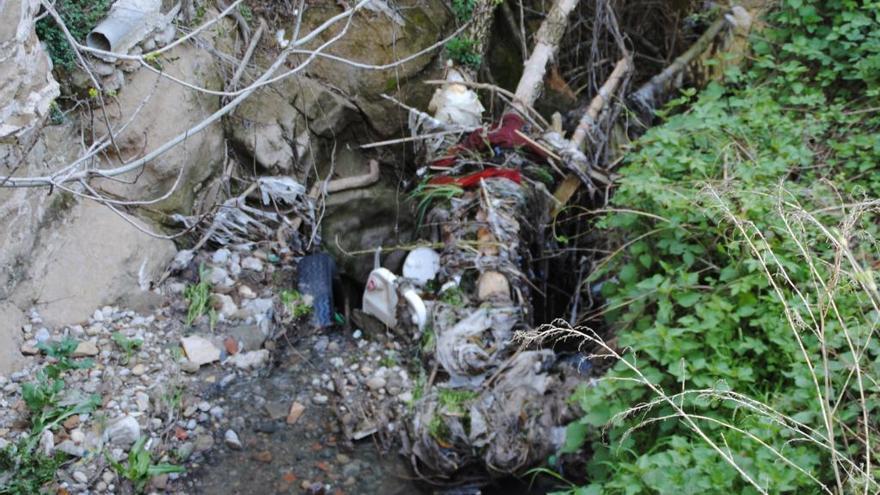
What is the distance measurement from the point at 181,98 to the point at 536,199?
6.31 ft

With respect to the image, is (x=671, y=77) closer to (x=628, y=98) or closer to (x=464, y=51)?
(x=628, y=98)

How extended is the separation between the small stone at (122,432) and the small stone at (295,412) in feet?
2.26

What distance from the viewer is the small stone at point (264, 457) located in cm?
360

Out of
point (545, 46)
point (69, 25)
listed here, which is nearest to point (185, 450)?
point (69, 25)

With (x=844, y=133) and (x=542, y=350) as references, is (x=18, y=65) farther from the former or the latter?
(x=844, y=133)

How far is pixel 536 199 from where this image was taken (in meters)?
4.49

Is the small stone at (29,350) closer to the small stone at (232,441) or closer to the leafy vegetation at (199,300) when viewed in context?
the leafy vegetation at (199,300)

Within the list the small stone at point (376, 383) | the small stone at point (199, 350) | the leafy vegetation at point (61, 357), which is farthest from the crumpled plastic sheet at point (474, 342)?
the leafy vegetation at point (61, 357)

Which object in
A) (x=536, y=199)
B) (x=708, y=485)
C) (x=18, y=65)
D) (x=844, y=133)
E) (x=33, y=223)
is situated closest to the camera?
(x=708, y=485)

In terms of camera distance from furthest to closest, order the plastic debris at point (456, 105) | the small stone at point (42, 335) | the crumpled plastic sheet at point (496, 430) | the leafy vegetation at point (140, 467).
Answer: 1. the plastic debris at point (456, 105)
2. the small stone at point (42, 335)
3. the crumpled plastic sheet at point (496, 430)
4. the leafy vegetation at point (140, 467)

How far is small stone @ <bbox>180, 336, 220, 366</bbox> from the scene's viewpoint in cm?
388

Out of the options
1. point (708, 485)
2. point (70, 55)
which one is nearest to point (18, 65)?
point (70, 55)

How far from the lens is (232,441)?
3.62 m

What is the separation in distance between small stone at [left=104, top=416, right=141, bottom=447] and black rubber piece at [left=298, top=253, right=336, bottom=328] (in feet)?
4.09
